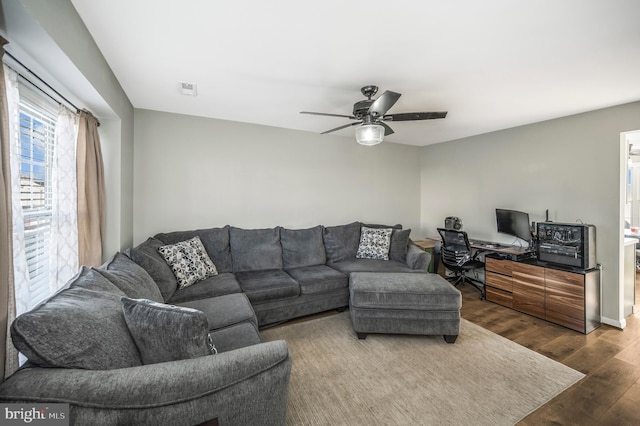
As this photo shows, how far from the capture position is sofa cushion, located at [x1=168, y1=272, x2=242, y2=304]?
241cm

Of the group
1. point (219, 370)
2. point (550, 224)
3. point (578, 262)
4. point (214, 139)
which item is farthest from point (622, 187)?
point (214, 139)

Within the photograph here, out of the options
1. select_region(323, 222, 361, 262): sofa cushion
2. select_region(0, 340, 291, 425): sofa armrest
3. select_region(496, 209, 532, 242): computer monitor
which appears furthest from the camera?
select_region(323, 222, 361, 262): sofa cushion

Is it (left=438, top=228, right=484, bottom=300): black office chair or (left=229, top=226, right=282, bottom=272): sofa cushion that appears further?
(left=438, top=228, right=484, bottom=300): black office chair

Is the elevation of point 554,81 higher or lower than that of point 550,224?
higher

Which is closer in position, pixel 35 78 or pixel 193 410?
pixel 193 410

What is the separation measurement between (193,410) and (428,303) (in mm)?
2170

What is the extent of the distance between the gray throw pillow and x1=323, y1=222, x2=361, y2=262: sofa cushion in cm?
271

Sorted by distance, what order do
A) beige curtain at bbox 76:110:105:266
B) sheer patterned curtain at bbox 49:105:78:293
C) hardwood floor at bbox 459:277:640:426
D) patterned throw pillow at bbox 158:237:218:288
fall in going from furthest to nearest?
patterned throw pillow at bbox 158:237:218:288 → beige curtain at bbox 76:110:105:266 → sheer patterned curtain at bbox 49:105:78:293 → hardwood floor at bbox 459:277:640:426

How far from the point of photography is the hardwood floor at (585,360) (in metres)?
1.68

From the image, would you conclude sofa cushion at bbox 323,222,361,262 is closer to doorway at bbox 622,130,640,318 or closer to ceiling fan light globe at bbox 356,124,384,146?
ceiling fan light globe at bbox 356,124,384,146

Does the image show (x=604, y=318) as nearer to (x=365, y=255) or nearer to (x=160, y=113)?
(x=365, y=255)

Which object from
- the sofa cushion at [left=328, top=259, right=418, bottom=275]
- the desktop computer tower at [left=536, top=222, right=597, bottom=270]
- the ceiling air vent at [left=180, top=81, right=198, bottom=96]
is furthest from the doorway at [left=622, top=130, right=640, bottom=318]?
the ceiling air vent at [left=180, top=81, right=198, bottom=96]

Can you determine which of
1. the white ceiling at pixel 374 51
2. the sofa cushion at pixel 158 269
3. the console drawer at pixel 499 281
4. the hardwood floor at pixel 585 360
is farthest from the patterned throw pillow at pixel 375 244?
the sofa cushion at pixel 158 269

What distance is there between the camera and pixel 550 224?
312cm
